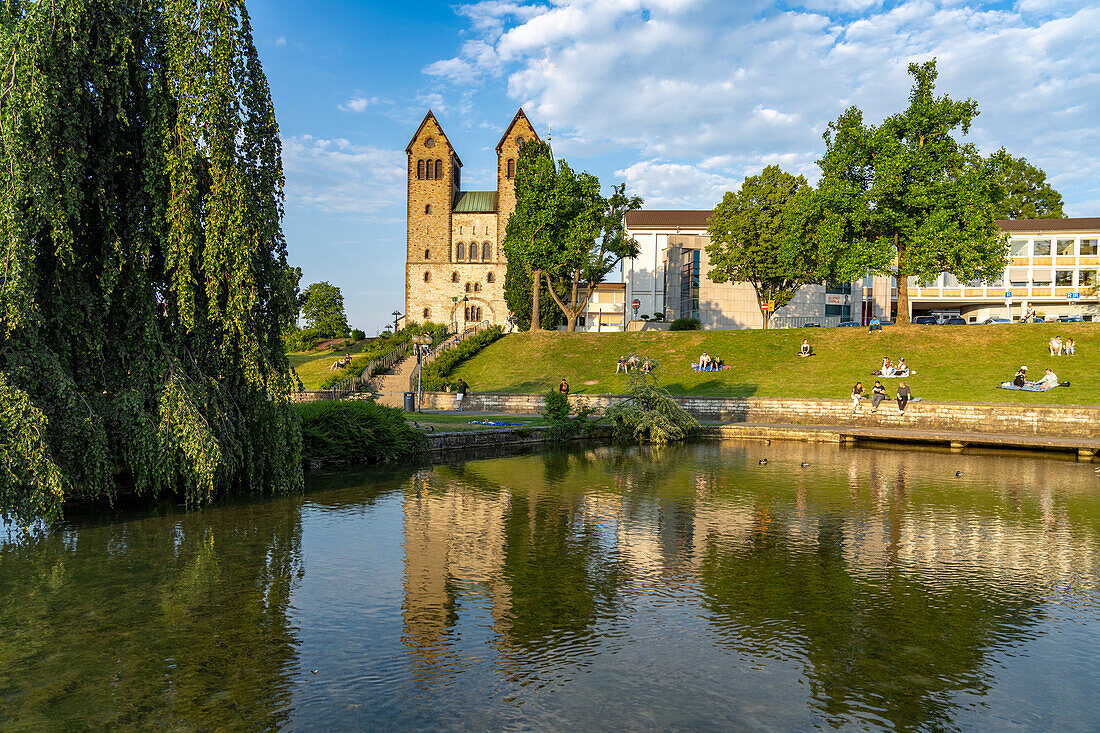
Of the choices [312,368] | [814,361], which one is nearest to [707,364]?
[814,361]

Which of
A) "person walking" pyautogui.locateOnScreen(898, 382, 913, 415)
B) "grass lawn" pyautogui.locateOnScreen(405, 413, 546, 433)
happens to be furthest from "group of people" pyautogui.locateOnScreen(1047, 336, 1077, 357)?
"grass lawn" pyautogui.locateOnScreen(405, 413, 546, 433)

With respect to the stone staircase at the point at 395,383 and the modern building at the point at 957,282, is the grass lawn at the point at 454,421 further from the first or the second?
the modern building at the point at 957,282

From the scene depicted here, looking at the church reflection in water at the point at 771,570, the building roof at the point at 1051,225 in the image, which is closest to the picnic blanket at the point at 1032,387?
the church reflection in water at the point at 771,570

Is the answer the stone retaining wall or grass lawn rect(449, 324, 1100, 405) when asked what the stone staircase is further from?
grass lawn rect(449, 324, 1100, 405)

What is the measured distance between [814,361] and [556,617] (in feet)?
108

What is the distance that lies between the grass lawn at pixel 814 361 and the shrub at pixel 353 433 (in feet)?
55.5

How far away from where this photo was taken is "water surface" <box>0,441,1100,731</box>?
5.77 metres

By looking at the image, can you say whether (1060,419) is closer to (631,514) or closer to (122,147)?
(631,514)

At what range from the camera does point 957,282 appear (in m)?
72.5

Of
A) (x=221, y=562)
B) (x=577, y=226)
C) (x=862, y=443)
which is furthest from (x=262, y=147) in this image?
(x=577, y=226)

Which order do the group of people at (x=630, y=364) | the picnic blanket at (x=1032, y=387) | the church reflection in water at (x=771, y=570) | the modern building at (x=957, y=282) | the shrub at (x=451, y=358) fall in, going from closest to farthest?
the church reflection in water at (x=771, y=570), the picnic blanket at (x=1032, y=387), the group of people at (x=630, y=364), the shrub at (x=451, y=358), the modern building at (x=957, y=282)

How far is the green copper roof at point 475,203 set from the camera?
78.9 metres

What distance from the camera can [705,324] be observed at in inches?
2415

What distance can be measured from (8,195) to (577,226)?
41700 millimetres
